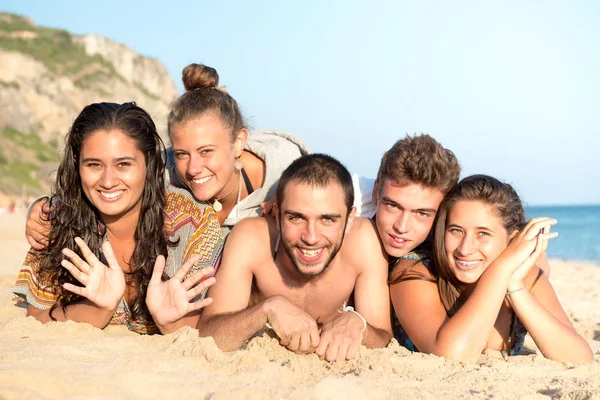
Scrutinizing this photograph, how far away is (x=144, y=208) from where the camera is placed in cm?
439

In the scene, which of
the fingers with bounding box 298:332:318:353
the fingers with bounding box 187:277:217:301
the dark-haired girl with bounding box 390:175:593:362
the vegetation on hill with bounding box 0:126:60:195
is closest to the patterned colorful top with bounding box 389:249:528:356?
the dark-haired girl with bounding box 390:175:593:362

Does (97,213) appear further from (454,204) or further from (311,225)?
(454,204)

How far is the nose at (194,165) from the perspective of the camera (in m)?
4.56

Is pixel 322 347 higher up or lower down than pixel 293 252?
lower down

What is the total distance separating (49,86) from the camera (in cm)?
3791

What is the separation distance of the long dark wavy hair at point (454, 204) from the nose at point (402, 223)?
0.20 m

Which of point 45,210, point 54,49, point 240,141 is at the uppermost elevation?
point 54,49

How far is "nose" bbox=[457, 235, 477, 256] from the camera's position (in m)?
3.96

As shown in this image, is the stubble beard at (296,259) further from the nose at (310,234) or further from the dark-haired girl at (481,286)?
the dark-haired girl at (481,286)

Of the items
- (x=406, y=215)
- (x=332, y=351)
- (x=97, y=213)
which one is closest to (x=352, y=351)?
(x=332, y=351)

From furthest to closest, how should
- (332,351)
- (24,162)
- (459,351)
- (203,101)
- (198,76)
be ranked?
(24,162) < (198,76) < (203,101) < (459,351) < (332,351)

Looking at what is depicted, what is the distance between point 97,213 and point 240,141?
1300 mm

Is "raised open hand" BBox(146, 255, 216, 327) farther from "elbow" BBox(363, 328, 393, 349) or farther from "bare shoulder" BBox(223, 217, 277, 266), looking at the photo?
"elbow" BBox(363, 328, 393, 349)

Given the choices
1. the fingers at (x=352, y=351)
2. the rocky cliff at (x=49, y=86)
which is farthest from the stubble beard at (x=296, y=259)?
the rocky cliff at (x=49, y=86)
